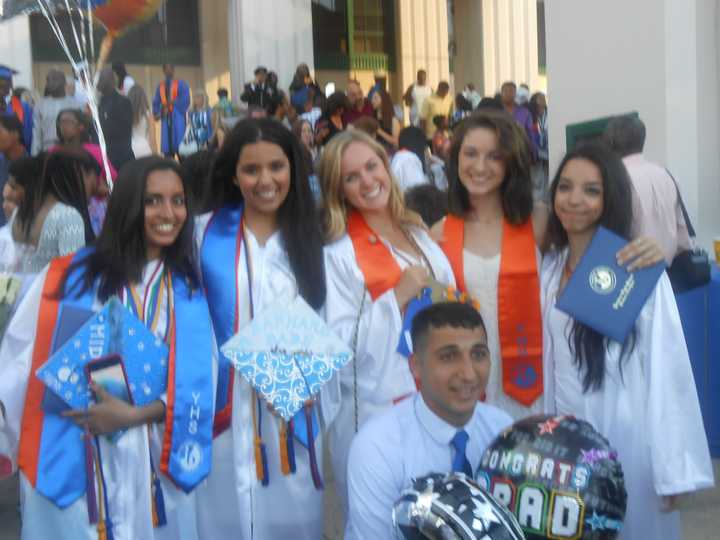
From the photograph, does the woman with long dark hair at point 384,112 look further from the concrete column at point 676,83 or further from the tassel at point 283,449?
the tassel at point 283,449

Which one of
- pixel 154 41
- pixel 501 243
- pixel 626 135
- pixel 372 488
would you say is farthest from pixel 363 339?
pixel 154 41

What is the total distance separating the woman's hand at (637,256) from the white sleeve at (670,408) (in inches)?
3.0

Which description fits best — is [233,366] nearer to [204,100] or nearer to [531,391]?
[531,391]

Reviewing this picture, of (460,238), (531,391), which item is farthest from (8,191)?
(531,391)

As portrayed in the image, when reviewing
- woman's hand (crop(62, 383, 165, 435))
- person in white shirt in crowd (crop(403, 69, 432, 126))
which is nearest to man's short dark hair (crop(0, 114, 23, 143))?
woman's hand (crop(62, 383, 165, 435))

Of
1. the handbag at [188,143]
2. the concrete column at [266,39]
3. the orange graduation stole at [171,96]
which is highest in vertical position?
the concrete column at [266,39]

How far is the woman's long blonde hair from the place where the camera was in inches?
140

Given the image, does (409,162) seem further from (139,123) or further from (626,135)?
(626,135)

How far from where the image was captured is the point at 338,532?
190 inches

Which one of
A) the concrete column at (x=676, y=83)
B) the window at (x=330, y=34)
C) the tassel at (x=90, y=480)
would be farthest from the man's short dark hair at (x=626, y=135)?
the window at (x=330, y=34)

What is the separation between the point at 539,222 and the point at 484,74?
2119 centimetres

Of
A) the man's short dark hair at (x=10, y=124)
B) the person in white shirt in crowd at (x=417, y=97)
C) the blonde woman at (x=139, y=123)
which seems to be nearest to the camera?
the man's short dark hair at (x=10, y=124)

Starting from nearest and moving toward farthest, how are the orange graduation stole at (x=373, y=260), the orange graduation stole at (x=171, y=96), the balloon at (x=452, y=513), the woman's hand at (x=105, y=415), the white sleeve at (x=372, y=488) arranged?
the balloon at (x=452, y=513) → the white sleeve at (x=372, y=488) → the woman's hand at (x=105, y=415) → the orange graduation stole at (x=373, y=260) → the orange graduation stole at (x=171, y=96)

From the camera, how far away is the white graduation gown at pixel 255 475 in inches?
130
